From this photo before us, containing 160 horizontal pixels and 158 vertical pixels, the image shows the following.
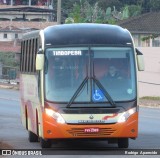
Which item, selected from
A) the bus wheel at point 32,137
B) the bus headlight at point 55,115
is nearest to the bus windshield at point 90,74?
the bus headlight at point 55,115

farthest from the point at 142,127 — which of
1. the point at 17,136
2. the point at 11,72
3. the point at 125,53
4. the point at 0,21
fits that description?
the point at 0,21

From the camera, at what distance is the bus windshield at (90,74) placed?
18.3 metres

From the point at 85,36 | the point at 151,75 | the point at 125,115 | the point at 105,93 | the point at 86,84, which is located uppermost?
the point at 85,36

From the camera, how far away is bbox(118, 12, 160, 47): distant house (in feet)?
245

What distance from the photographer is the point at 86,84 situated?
1836 cm

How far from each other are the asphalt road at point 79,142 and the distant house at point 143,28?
39.0 metres

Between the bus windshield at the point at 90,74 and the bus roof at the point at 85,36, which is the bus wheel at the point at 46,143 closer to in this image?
the bus windshield at the point at 90,74

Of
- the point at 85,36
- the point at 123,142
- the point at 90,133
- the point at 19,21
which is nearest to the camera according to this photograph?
the point at 90,133

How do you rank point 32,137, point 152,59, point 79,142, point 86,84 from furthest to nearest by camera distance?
point 152,59, point 32,137, point 79,142, point 86,84

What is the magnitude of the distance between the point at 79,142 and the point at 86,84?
282 cm

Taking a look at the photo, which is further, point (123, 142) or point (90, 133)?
point (123, 142)

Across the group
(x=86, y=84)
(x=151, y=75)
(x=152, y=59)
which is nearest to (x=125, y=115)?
(x=86, y=84)

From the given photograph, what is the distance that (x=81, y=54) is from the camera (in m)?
18.7

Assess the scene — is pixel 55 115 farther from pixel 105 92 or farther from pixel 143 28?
pixel 143 28
